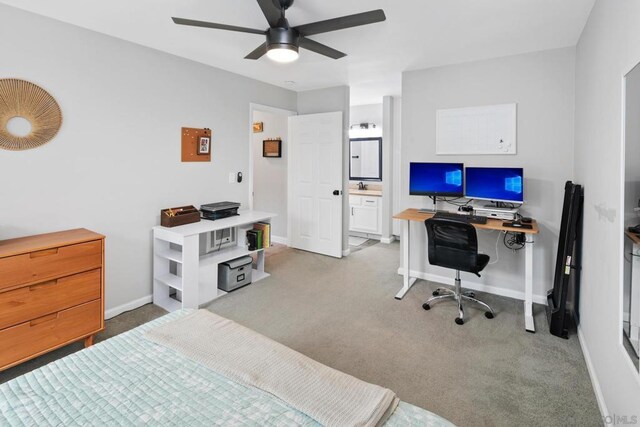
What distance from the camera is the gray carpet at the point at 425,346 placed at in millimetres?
1950

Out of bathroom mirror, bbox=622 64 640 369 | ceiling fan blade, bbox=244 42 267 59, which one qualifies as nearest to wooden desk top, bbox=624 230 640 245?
bathroom mirror, bbox=622 64 640 369

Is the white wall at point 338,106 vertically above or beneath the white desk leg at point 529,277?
above

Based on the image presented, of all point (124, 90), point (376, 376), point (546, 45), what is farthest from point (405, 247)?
point (124, 90)

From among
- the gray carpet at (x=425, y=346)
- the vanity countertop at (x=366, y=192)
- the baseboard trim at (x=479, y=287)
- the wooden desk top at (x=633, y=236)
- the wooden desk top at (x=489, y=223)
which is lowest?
the gray carpet at (x=425, y=346)

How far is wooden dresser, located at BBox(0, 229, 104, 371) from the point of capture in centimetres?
207

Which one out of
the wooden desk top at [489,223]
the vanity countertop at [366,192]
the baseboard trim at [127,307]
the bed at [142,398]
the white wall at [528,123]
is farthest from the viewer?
the vanity countertop at [366,192]

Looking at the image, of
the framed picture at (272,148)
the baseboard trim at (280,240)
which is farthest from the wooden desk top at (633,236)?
the framed picture at (272,148)

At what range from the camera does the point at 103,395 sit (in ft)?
3.91

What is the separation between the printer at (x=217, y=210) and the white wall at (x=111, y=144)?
0.56ft

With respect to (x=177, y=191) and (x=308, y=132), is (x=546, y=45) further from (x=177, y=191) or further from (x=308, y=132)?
(x=177, y=191)

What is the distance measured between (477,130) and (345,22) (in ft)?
6.90

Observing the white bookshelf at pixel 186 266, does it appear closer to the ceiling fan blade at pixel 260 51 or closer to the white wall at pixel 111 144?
the white wall at pixel 111 144

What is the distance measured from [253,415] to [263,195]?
15.8 feet

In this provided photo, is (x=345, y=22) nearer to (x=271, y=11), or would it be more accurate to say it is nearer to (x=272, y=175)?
(x=271, y=11)
